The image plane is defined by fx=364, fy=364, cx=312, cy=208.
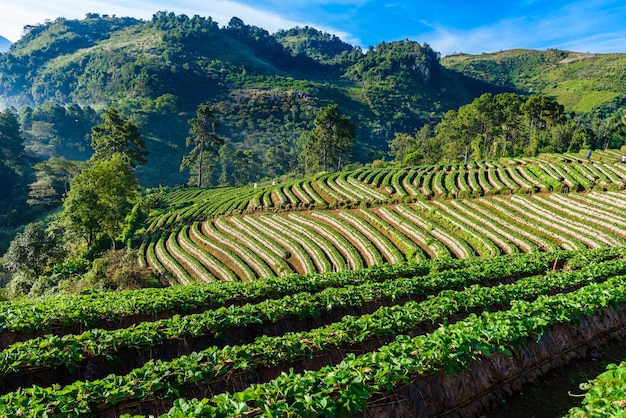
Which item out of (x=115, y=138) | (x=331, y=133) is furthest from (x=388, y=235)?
(x=115, y=138)

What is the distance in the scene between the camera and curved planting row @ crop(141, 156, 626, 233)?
52094 mm

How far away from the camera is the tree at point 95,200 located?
164 ft

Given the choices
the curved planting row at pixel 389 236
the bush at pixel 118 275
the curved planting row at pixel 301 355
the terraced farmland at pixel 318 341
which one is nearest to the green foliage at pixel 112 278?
the bush at pixel 118 275

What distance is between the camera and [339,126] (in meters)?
92.4

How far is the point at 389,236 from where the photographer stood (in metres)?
45.8

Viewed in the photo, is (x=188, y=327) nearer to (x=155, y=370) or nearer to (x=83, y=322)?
(x=155, y=370)

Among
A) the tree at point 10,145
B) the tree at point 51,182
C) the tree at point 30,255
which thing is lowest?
the tree at point 30,255

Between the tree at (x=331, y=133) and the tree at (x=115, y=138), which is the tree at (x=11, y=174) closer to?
the tree at (x=115, y=138)

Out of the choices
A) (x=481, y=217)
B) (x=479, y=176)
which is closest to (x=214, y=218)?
(x=481, y=217)

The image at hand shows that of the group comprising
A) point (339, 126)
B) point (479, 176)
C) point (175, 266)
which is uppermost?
point (339, 126)

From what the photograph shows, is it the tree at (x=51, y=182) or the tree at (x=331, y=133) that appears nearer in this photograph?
the tree at (x=51, y=182)

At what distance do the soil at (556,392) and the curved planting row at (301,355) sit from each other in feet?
1.57

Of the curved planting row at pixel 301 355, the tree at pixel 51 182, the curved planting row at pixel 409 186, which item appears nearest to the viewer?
the curved planting row at pixel 301 355

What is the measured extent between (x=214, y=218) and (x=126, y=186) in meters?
14.7
